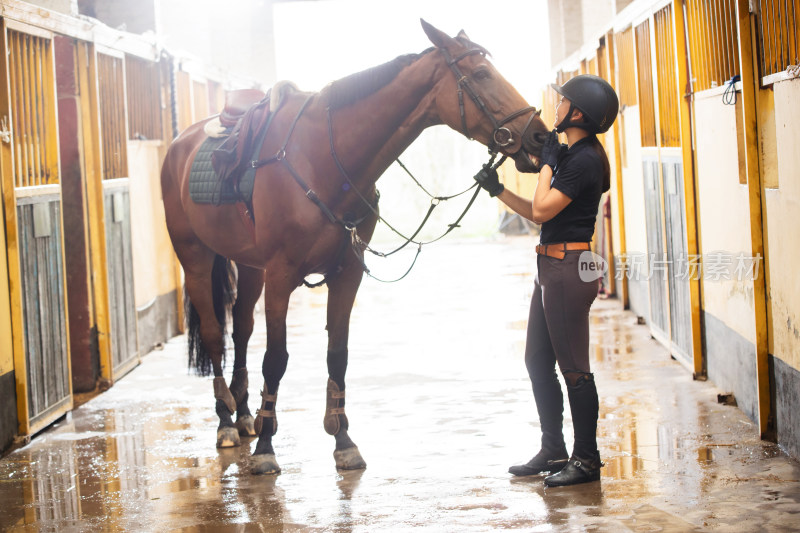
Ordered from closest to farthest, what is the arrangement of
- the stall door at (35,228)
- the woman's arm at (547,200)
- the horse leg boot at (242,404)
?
the woman's arm at (547,200), the stall door at (35,228), the horse leg boot at (242,404)

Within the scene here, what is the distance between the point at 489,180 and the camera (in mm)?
3938

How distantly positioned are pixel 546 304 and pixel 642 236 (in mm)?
4699

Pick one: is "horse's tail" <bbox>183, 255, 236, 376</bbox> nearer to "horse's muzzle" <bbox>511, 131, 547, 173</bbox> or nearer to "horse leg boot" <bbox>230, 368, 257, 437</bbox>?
"horse leg boot" <bbox>230, 368, 257, 437</bbox>

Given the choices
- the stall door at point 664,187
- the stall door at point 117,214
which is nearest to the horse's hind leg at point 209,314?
the stall door at point 117,214

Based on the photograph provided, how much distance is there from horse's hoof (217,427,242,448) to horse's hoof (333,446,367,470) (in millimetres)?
808

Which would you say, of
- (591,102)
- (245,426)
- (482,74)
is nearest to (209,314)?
(245,426)

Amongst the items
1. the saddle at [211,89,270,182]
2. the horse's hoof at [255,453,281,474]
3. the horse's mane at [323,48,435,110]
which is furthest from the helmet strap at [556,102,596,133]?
the horse's hoof at [255,453,281,474]

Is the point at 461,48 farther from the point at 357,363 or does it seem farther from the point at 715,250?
the point at 357,363

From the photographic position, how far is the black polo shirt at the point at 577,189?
12.6 feet

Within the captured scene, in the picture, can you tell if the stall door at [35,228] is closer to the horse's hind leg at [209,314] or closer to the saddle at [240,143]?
the horse's hind leg at [209,314]

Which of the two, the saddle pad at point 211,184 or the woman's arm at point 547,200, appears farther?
the saddle pad at point 211,184

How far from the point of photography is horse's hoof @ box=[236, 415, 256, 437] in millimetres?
5402

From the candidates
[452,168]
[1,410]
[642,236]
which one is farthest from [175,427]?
[452,168]

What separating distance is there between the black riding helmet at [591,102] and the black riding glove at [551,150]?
5cm
